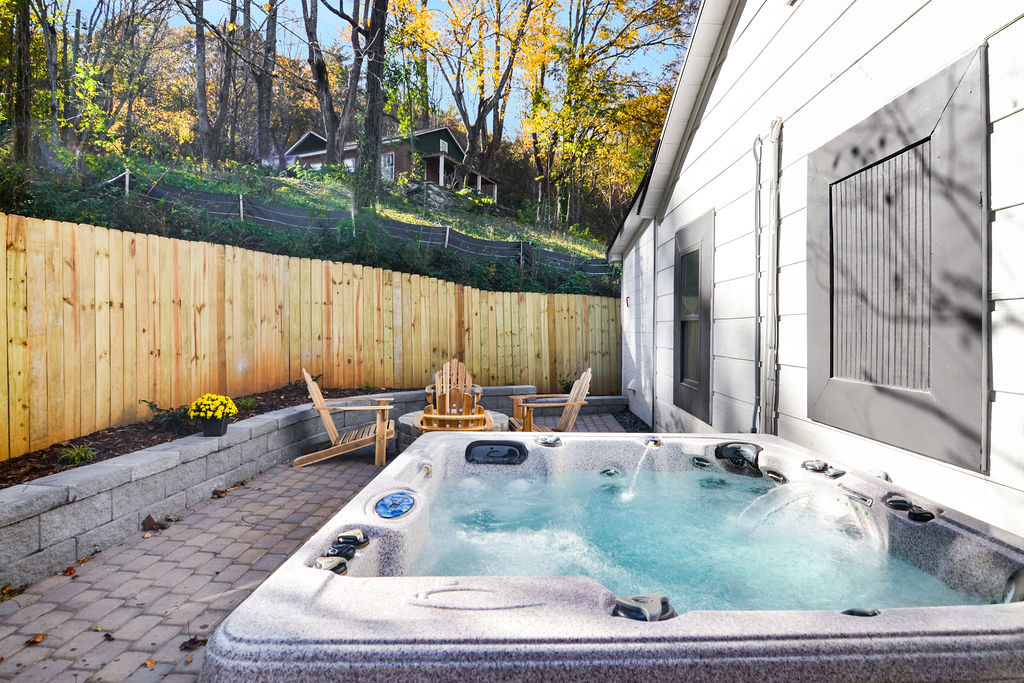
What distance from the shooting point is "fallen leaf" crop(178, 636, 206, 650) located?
193cm

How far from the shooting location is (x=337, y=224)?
8977 mm

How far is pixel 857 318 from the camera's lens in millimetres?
2373

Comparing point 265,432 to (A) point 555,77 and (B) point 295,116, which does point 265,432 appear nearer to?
(A) point 555,77

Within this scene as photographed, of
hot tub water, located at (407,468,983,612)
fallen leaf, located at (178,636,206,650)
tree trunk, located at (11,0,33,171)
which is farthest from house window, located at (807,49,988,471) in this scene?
tree trunk, located at (11,0,33,171)

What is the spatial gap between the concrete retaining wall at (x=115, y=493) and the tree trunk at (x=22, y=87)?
16.5 feet

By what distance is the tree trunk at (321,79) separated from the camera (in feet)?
41.2

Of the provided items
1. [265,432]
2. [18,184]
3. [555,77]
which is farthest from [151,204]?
[555,77]

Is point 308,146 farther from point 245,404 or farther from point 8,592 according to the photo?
point 8,592

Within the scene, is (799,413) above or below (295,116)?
below

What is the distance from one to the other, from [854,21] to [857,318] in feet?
4.50

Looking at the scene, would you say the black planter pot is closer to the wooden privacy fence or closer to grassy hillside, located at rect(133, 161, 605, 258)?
the wooden privacy fence

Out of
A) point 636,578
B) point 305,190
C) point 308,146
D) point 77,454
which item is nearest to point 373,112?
point 305,190

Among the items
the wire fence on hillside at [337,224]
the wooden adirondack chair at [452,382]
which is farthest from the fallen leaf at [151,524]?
the wire fence on hillside at [337,224]

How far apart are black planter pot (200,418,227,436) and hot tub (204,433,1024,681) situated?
1.68m
